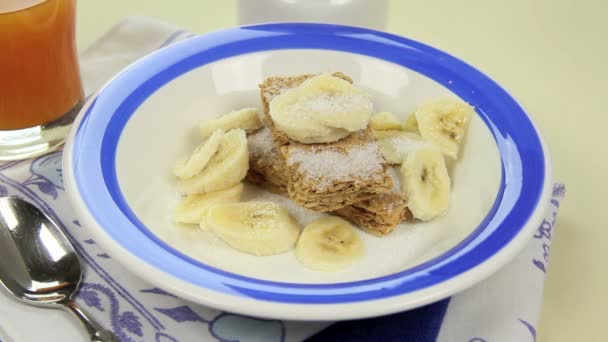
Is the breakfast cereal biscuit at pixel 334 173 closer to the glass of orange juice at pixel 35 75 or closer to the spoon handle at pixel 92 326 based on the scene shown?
the spoon handle at pixel 92 326

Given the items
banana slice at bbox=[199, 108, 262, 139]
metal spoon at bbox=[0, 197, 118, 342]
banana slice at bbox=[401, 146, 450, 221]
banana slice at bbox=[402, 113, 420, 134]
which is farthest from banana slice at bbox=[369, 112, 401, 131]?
metal spoon at bbox=[0, 197, 118, 342]

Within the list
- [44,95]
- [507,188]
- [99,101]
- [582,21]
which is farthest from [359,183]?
[582,21]

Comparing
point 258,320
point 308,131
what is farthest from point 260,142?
point 258,320

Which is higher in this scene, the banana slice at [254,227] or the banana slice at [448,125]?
the banana slice at [448,125]

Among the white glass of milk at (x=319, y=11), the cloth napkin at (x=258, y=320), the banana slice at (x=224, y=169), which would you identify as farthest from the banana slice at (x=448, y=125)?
the white glass of milk at (x=319, y=11)

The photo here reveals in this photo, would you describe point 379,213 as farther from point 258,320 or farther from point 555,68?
point 555,68

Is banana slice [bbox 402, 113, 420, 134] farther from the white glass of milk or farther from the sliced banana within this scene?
the white glass of milk

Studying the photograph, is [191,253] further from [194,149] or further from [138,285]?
[194,149]
